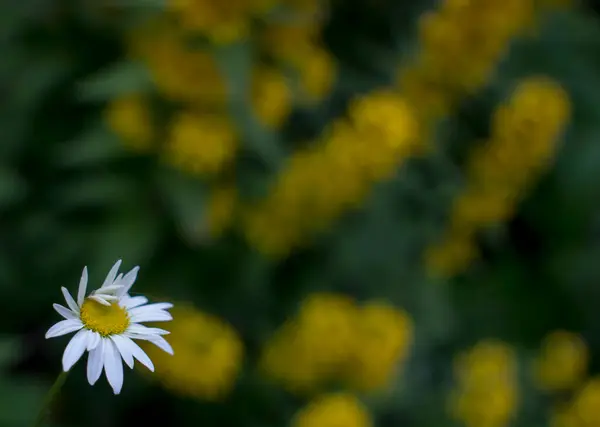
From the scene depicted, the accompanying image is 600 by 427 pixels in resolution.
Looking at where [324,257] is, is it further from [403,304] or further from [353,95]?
[353,95]

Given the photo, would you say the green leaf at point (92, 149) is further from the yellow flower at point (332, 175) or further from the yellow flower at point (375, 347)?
the yellow flower at point (375, 347)

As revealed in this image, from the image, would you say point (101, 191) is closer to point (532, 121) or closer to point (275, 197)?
point (275, 197)

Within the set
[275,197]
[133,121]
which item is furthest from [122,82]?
[275,197]

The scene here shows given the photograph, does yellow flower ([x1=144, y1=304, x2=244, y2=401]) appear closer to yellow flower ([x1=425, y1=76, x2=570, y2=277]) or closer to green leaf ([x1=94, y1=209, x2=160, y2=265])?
green leaf ([x1=94, y1=209, x2=160, y2=265])

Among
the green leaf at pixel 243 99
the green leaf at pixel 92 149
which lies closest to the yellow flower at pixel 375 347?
the green leaf at pixel 243 99

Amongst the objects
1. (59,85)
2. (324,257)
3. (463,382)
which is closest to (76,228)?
(59,85)

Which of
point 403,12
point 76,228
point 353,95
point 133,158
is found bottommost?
point 76,228
